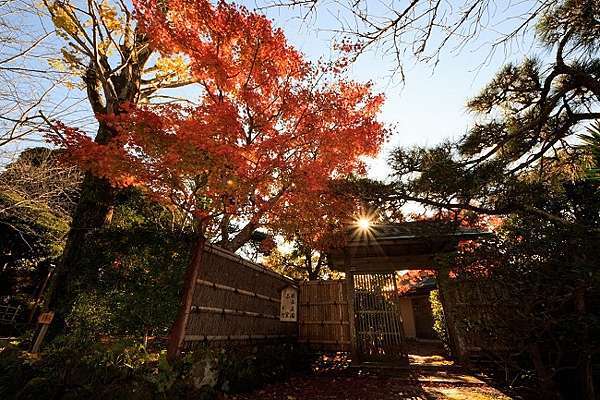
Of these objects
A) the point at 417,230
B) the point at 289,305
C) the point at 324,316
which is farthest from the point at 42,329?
the point at 417,230

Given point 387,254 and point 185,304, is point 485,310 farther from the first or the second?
point 387,254

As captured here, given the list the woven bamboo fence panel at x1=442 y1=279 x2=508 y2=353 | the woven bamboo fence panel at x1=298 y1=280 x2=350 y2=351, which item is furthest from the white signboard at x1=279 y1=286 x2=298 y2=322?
the woven bamboo fence panel at x1=442 y1=279 x2=508 y2=353

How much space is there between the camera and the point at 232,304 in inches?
237

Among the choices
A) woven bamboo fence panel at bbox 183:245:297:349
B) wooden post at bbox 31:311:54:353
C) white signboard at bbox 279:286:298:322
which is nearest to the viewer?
wooden post at bbox 31:311:54:353

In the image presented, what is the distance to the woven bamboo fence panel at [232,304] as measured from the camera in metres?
5.01

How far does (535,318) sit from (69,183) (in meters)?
10.4

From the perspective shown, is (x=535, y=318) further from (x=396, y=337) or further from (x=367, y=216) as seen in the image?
(x=396, y=337)

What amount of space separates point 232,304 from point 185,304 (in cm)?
151

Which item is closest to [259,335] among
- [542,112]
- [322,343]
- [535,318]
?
[322,343]

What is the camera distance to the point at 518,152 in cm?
541

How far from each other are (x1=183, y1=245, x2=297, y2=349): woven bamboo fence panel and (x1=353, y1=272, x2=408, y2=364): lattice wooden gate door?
2.47 metres

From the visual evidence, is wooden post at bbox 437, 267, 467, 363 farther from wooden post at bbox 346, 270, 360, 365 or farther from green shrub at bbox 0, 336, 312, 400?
green shrub at bbox 0, 336, 312, 400

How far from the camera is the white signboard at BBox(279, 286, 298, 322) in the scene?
843 cm

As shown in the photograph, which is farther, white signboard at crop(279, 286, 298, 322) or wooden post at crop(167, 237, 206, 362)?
white signboard at crop(279, 286, 298, 322)
